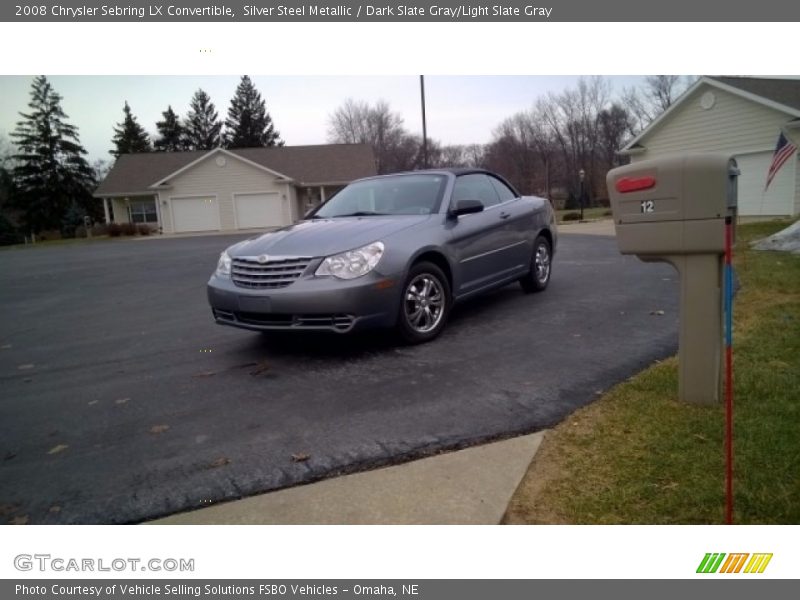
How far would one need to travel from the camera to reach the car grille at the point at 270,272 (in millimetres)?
3889

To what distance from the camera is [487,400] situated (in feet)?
10.1

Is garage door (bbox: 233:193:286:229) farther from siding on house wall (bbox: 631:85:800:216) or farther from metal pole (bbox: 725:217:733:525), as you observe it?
metal pole (bbox: 725:217:733:525)

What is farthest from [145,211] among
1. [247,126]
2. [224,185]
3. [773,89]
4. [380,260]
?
[380,260]

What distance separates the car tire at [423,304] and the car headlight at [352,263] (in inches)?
13.3

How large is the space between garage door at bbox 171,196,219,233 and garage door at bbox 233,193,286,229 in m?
1.33

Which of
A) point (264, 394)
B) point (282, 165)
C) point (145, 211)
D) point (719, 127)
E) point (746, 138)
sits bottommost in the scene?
point (264, 394)

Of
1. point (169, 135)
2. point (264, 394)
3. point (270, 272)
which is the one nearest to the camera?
point (264, 394)

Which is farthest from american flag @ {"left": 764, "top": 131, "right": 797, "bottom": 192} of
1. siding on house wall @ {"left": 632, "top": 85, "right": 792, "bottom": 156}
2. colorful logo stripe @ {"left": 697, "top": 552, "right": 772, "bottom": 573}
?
colorful logo stripe @ {"left": 697, "top": 552, "right": 772, "bottom": 573}

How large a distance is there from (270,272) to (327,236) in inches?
21.2

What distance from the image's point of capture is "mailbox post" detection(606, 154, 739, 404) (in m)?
2.43

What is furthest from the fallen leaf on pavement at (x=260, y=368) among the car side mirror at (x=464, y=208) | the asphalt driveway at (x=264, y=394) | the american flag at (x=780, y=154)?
the american flag at (x=780, y=154)

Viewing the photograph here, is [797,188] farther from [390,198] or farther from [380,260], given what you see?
[380,260]

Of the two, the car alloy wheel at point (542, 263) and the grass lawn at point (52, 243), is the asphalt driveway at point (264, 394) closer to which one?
the car alloy wheel at point (542, 263)

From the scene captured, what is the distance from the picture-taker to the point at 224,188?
3064 cm
